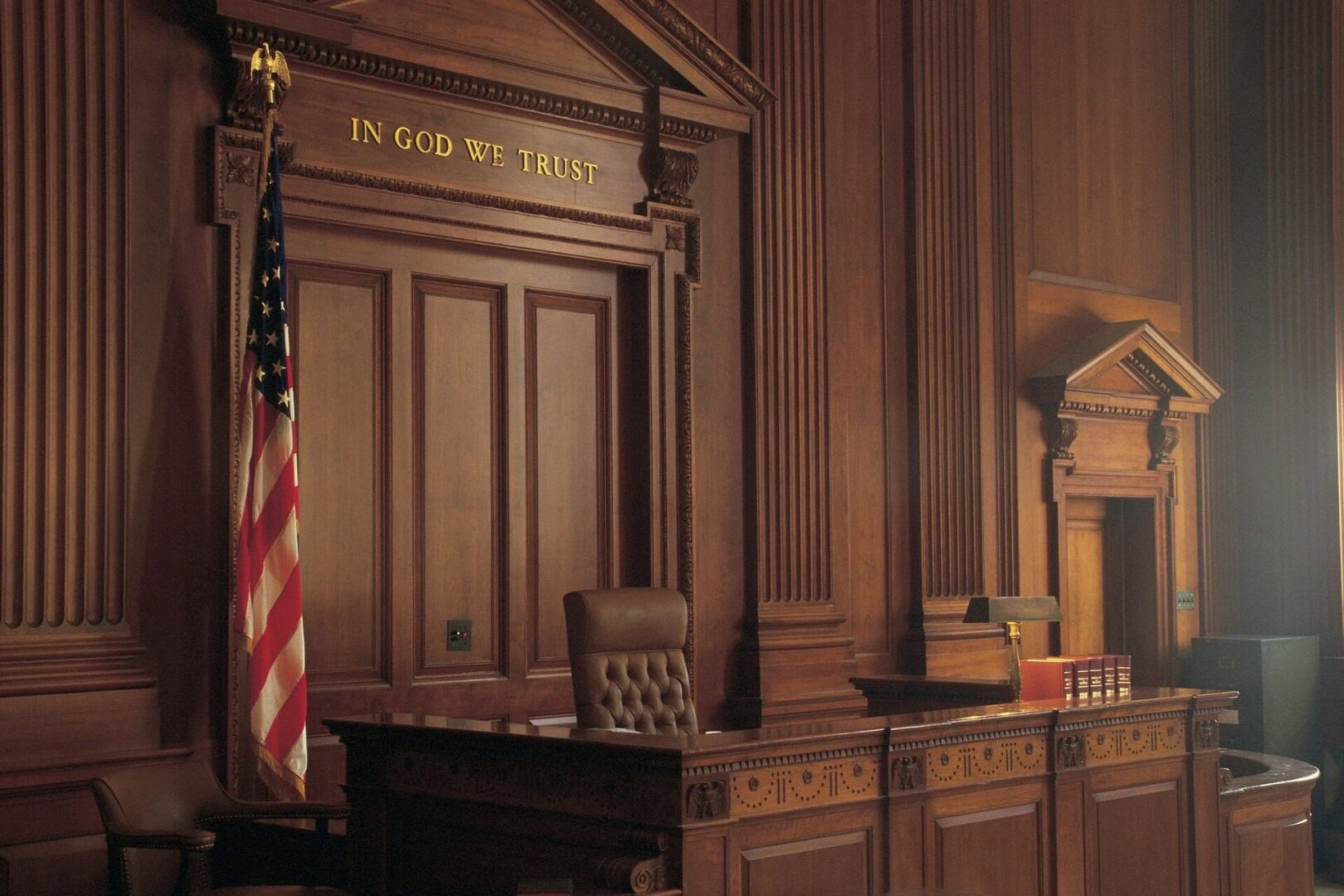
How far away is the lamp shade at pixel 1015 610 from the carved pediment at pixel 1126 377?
2.79m

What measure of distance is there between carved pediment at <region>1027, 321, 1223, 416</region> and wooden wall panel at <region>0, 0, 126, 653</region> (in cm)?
504

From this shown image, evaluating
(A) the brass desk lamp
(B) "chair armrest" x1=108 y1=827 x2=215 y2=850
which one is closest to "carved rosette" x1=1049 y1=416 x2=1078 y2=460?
(A) the brass desk lamp

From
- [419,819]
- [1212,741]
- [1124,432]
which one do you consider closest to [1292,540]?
[1124,432]

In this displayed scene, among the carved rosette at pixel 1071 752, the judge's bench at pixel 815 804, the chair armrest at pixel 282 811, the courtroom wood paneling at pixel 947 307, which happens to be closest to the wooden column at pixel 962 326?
the courtroom wood paneling at pixel 947 307

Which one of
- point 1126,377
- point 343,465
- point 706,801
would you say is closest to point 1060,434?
point 1126,377

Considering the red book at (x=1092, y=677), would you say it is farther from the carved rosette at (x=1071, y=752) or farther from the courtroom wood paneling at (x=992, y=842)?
the courtroom wood paneling at (x=992, y=842)

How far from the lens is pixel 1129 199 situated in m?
9.30

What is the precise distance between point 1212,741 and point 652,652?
2142mm

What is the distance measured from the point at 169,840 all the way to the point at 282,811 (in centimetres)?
54

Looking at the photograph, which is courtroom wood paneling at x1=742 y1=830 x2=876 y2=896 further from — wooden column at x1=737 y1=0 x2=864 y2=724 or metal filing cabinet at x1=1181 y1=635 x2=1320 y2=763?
metal filing cabinet at x1=1181 y1=635 x2=1320 y2=763

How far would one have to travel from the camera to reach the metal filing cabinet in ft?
29.0

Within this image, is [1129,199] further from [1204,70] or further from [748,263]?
[748,263]

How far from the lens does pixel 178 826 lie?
14.8 ft

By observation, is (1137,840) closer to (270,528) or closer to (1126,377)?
(270,528)
